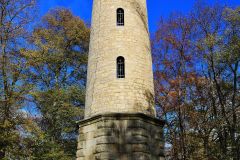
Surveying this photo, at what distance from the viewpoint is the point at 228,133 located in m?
15.0

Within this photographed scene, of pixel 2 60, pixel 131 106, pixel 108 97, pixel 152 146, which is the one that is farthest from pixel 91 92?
pixel 2 60

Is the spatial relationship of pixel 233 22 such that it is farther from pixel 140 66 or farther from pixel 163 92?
pixel 140 66

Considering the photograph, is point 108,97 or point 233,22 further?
point 233,22

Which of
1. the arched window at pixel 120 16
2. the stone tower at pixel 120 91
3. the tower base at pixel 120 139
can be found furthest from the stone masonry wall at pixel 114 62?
the tower base at pixel 120 139

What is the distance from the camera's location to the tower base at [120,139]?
876 centimetres

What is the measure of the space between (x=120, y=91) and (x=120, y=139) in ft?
4.76

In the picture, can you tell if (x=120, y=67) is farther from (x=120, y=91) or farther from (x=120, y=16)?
(x=120, y=16)

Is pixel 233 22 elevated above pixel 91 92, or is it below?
above

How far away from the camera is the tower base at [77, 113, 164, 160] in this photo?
876 cm

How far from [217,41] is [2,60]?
32.5ft

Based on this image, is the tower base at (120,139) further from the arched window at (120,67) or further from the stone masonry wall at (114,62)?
the arched window at (120,67)

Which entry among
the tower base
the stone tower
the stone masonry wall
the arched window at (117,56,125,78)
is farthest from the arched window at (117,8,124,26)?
the tower base

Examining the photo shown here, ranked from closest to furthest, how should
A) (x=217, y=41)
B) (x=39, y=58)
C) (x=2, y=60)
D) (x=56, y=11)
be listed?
(x=2, y=60) → (x=217, y=41) → (x=39, y=58) → (x=56, y=11)

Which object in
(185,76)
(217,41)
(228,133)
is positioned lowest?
(228,133)
